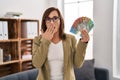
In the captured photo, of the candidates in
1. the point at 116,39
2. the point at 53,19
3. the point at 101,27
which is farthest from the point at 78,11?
the point at 53,19

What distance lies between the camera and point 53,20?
135cm

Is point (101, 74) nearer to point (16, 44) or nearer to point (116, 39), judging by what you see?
point (116, 39)

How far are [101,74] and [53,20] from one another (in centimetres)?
156

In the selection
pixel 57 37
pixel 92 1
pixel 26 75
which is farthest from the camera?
pixel 92 1

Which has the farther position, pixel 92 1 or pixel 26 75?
pixel 92 1

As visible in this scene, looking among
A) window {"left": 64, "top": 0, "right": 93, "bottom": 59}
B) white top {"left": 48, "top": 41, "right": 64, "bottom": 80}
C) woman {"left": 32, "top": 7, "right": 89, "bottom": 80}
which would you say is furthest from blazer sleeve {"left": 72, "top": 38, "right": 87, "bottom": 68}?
window {"left": 64, "top": 0, "right": 93, "bottom": 59}

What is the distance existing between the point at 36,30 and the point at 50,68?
5.40 feet

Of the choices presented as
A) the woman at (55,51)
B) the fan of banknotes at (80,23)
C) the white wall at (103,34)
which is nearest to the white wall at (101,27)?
the white wall at (103,34)

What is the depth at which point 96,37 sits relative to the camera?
2738 mm

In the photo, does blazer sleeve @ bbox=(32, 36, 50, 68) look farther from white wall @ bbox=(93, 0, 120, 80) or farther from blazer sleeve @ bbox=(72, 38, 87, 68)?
white wall @ bbox=(93, 0, 120, 80)

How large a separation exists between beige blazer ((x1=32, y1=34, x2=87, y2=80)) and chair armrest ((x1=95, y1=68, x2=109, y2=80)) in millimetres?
1291

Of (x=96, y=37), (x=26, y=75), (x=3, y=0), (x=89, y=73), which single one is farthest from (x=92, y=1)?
(x=26, y=75)

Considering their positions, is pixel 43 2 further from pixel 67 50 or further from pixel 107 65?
pixel 67 50

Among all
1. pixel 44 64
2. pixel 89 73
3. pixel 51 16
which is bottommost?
pixel 89 73
